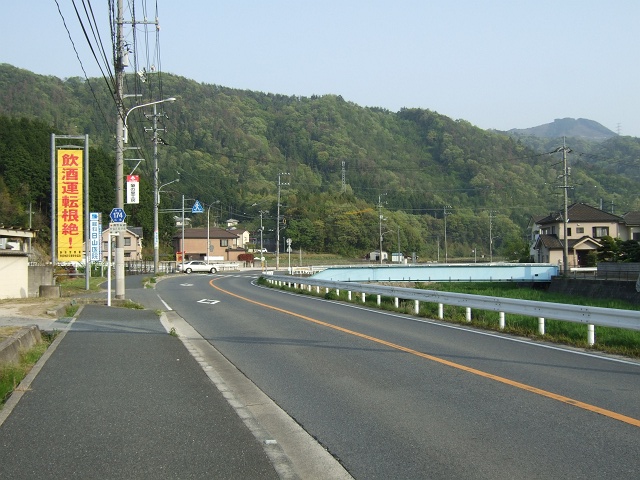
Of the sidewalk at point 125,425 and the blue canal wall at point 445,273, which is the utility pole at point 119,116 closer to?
the sidewalk at point 125,425

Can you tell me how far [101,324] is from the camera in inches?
666

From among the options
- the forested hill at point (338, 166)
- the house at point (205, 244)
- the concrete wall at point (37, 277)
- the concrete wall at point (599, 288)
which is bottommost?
the concrete wall at point (599, 288)

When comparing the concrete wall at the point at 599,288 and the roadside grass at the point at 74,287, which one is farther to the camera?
the concrete wall at the point at 599,288

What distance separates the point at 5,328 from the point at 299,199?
11092 centimetres

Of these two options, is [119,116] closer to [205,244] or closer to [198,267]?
[198,267]

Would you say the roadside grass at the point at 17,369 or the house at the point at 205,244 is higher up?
the house at the point at 205,244

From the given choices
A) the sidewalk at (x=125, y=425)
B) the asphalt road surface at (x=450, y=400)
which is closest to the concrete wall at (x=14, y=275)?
the asphalt road surface at (x=450, y=400)

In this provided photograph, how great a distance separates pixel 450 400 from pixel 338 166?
130034 mm

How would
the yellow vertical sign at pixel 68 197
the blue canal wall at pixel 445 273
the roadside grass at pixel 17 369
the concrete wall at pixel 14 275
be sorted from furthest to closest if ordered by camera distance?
the blue canal wall at pixel 445 273 < the yellow vertical sign at pixel 68 197 < the concrete wall at pixel 14 275 < the roadside grass at pixel 17 369

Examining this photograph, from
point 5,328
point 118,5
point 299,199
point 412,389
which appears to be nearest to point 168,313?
point 5,328

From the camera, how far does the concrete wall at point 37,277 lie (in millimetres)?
30656

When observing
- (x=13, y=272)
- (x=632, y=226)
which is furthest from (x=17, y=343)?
(x=632, y=226)

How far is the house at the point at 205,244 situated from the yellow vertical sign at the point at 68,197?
68.3 meters

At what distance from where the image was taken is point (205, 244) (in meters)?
106
